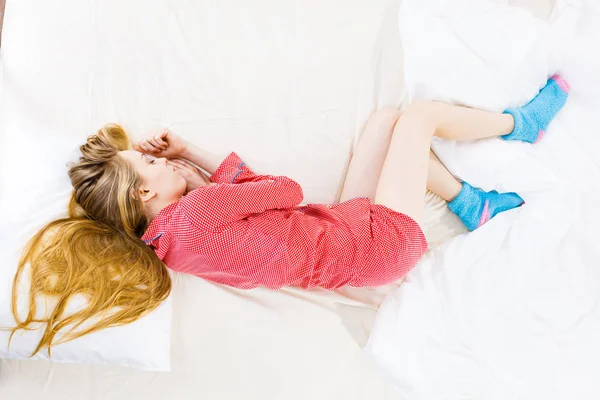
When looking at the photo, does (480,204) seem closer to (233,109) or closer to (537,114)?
(537,114)

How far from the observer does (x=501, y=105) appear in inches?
47.5

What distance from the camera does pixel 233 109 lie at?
125cm

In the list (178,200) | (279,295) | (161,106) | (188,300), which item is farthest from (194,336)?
(161,106)

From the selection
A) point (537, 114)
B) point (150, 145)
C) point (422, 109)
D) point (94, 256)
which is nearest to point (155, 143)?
point (150, 145)

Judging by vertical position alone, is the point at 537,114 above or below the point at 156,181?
above

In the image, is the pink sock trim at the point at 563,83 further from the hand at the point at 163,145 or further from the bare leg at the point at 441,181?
the hand at the point at 163,145

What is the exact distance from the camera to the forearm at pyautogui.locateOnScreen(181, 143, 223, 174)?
120 centimetres

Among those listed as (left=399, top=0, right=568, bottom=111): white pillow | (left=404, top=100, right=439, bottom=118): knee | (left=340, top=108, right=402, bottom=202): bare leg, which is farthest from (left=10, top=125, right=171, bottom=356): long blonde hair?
(left=399, top=0, right=568, bottom=111): white pillow

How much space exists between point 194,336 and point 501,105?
0.90 m

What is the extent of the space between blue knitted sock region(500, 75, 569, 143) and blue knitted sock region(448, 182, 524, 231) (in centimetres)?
14

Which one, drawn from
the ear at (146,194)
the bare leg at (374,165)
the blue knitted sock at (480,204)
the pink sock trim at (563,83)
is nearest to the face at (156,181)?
the ear at (146,194)

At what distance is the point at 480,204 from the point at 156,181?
29.0 inches

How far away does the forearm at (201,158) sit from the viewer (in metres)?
1.20

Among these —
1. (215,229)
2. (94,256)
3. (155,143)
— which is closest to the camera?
(215,229)
